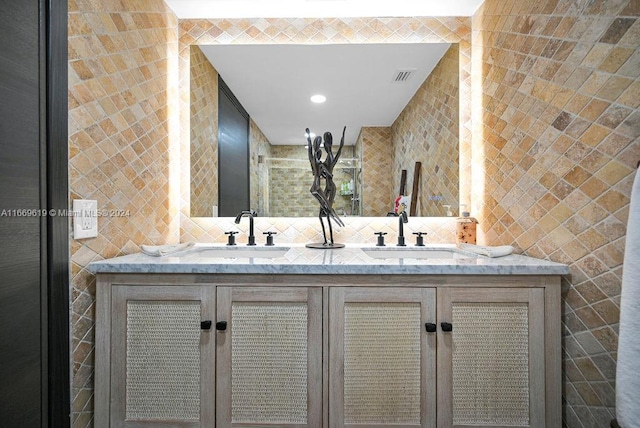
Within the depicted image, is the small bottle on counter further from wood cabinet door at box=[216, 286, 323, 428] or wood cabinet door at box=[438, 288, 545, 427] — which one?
wood cabinet door at box=[216, 286, 323, 428]

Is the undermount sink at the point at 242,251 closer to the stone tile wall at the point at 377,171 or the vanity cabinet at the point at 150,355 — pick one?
the vanity cabinet at the point at 150,355

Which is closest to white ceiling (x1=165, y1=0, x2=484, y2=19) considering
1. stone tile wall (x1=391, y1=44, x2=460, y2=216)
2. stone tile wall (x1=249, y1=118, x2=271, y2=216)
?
stone tile wall (x1=391, y1=44, x2=460, y2=216)

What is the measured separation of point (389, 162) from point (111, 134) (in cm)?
142

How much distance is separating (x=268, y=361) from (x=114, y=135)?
1140 millimetres

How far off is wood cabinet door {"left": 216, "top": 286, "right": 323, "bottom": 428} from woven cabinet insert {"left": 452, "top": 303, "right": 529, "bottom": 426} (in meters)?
0.54

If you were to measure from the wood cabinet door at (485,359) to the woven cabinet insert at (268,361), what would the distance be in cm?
52

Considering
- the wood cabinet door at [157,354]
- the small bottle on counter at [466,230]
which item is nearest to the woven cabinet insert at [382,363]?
the wood cabinet door at [157,354]

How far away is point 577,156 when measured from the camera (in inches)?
40.1

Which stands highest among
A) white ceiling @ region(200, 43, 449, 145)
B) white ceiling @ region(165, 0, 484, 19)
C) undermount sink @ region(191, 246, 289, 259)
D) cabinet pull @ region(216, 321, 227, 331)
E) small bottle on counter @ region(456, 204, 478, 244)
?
white ceiling @ region(165, 0, 484, 19)

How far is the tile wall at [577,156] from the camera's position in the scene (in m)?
0.89

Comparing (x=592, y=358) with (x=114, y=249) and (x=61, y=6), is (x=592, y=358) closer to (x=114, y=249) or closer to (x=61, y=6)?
(x=114, y=249)

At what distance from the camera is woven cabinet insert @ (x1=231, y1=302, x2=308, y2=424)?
1060mm

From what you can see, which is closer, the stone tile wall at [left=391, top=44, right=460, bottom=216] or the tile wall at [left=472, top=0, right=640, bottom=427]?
the tile wall at [left=472, top=0, right=640, bottom=427]

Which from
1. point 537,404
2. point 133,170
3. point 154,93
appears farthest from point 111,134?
point 537,404
